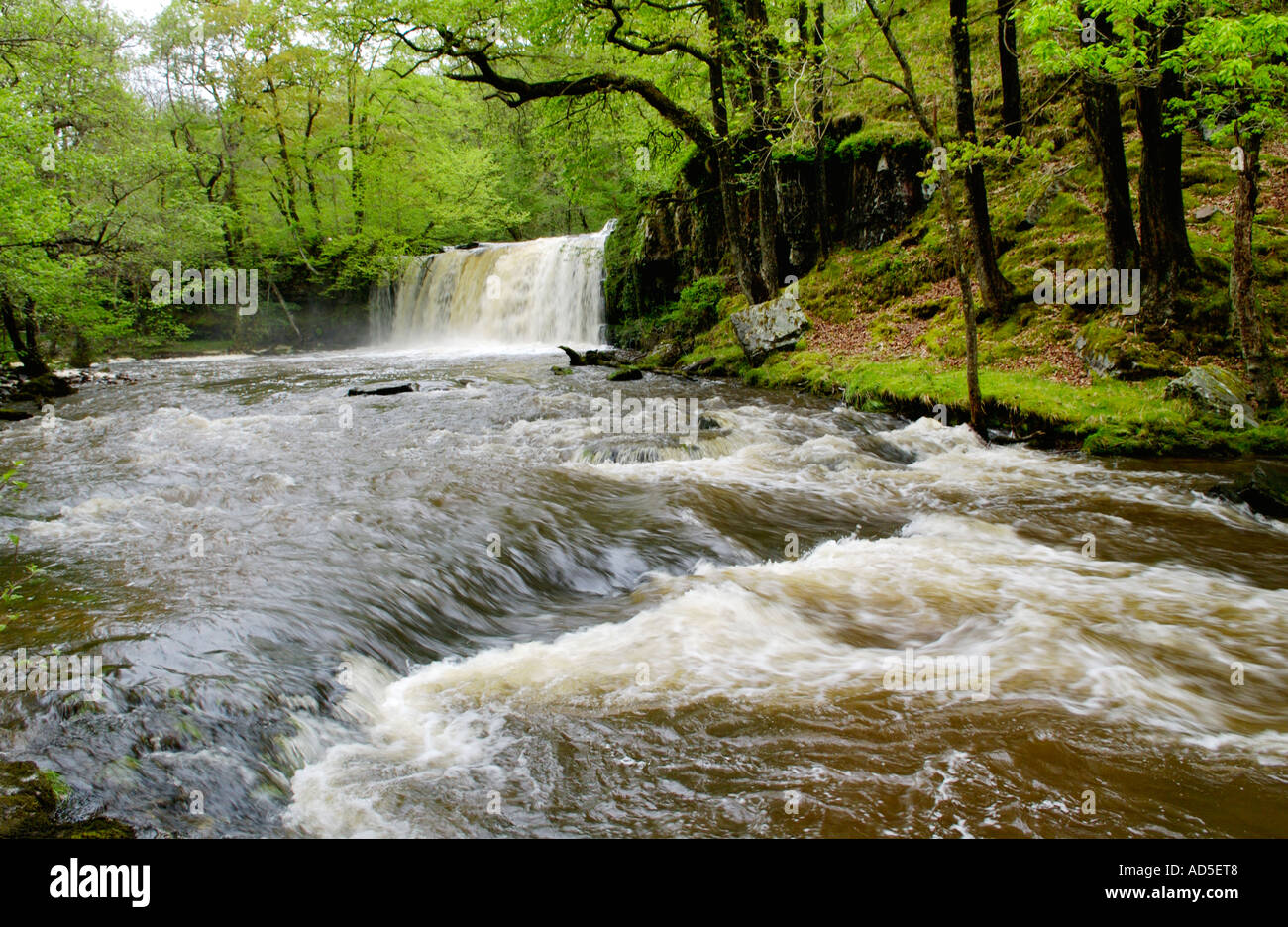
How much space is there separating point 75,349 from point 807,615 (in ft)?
87.8

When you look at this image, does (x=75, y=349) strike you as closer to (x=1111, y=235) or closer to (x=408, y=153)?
(x=408, y=153)

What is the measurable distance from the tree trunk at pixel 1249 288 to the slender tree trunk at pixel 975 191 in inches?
151

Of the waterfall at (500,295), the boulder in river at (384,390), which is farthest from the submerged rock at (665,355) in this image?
the boulder in river at (384,390)

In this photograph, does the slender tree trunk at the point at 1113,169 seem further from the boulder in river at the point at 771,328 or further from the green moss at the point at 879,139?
the boulder in river at the point at 771,328

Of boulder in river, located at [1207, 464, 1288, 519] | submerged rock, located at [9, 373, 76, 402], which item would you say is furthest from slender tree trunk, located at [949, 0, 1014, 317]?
submerged rock, located at [9, 373, 76, 402]

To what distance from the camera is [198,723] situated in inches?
150

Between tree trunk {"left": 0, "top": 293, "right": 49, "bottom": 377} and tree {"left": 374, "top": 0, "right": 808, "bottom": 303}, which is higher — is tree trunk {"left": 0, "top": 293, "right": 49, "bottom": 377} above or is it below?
below

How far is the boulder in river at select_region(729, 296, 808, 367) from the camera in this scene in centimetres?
1681

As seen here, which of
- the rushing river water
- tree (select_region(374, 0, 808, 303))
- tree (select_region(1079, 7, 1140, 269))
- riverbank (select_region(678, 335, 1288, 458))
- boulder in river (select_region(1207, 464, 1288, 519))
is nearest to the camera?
the rushing river water

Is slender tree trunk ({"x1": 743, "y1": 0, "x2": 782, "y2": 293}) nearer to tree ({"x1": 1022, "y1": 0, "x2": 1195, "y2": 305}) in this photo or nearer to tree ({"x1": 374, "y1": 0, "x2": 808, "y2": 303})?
tree ({"x1": 374, "y1": 0, "x2": 808, "y2": 303})

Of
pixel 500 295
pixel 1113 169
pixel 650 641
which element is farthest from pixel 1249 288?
pixel 500 295

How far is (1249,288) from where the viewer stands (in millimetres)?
8859

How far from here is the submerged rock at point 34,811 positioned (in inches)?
110

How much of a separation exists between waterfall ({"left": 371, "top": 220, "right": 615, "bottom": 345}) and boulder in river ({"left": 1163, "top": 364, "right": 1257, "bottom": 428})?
18.4 m
